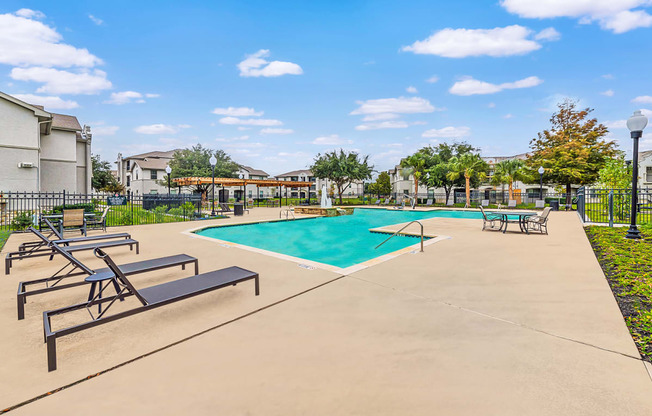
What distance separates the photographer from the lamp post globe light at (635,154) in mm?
8352

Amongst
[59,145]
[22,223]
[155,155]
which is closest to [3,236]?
[22,223]

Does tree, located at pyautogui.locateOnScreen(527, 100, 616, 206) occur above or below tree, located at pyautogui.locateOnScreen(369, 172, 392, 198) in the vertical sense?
above

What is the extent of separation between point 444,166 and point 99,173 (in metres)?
48.4

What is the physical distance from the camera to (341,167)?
121ft

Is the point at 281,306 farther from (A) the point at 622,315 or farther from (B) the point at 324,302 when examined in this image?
(A) the point at 622,315

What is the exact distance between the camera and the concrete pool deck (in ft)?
6.68

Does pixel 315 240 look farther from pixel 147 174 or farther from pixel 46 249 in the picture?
pixel 147 174

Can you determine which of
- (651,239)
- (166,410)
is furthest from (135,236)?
(651,239)

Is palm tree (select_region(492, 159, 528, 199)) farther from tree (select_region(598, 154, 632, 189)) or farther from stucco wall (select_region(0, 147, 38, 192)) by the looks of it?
stucco wall (select_region(0, 147, 38, 192))

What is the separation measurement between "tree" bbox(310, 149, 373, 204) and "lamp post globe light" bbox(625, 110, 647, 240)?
28.7 meters

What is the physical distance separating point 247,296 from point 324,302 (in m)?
1.10

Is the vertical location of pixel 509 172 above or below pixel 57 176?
above

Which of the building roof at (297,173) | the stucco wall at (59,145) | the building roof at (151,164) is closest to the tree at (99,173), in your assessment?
the building roof at (151,164)

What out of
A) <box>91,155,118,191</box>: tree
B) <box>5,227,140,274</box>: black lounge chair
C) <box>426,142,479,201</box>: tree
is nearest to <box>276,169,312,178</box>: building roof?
<box>91,155,118,191</box>: tree
